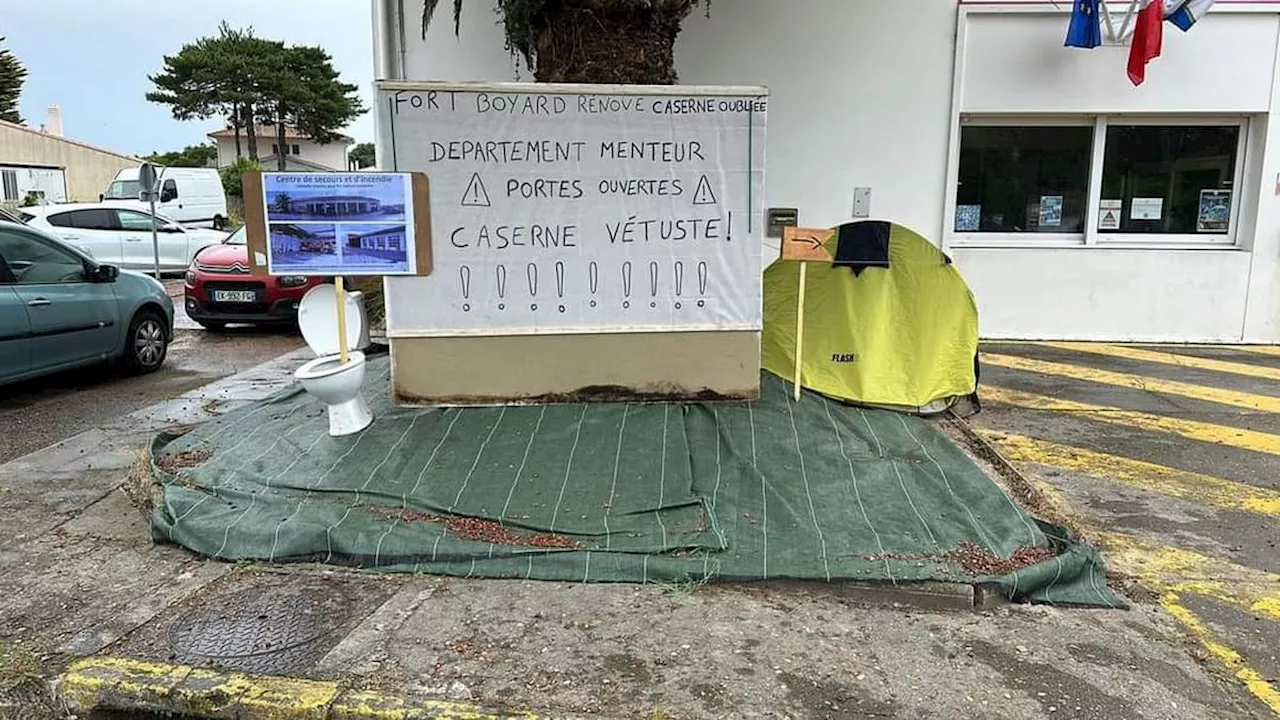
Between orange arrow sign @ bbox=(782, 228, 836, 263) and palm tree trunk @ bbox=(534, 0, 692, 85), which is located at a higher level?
palm tree trunk @ bbox=(534, 0, 692, 85)

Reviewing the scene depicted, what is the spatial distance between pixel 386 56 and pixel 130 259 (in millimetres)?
10234

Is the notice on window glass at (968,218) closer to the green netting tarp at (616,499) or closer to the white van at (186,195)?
the green netting tarp at (616,499)

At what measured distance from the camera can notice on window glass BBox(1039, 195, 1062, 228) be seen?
31.6ft

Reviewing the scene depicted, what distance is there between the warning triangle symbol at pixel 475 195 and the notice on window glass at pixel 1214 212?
26.8ft

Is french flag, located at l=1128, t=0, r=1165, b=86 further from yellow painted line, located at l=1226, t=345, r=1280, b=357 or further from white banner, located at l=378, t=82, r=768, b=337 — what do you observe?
white banner, located at l=378, t=82, r=768, b=337

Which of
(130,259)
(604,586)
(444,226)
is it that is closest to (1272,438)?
(604,586)

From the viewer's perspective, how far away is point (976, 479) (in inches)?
189

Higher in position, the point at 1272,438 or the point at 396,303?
the point at 396,303

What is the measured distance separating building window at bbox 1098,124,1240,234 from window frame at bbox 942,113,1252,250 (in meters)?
0.07

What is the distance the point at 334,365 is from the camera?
528 centimetres

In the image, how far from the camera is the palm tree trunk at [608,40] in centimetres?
610

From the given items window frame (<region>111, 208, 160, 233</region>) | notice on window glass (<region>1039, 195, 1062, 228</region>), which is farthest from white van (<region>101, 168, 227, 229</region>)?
notice on window glass (<region>1039, 195, 1062, 228</region>)

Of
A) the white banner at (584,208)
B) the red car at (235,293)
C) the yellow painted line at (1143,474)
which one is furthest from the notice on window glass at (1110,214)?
the red car at (235,293)

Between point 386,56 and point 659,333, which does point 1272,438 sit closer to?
point 659,333
